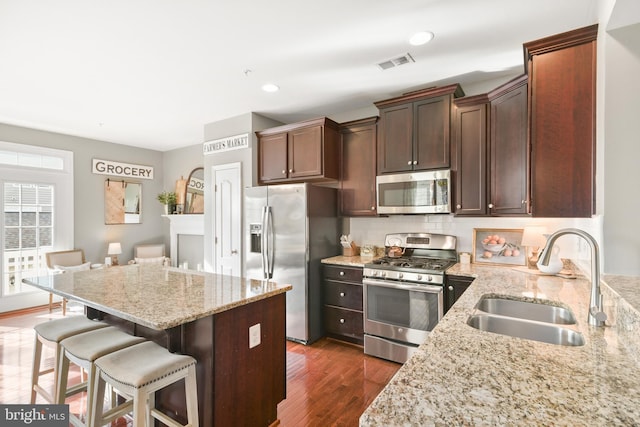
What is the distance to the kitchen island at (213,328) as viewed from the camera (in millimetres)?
1605

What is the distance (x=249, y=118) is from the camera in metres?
4.04

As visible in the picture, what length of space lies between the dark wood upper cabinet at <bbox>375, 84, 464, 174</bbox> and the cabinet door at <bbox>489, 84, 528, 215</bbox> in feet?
1.34

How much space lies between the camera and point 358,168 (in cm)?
361

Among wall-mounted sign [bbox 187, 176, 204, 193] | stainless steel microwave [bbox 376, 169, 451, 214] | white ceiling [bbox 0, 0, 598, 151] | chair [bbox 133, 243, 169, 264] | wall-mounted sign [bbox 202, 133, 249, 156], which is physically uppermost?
white ceiling [bbox 0, 0, 598, 151]

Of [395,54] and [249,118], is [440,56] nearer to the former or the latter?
[395,54]

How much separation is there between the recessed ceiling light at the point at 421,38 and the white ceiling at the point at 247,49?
60 mm

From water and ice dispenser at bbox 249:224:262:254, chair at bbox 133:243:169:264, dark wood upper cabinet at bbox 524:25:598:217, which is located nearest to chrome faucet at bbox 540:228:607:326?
dark wood upper cabinet at bbox 524:25:598:217

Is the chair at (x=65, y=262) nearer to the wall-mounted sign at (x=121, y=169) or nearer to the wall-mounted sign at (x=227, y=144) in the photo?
the wall-mounted sign at (x=121, y=169)

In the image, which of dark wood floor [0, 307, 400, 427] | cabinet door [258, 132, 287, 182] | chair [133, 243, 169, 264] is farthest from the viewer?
chair [133, 243, 169, 264]

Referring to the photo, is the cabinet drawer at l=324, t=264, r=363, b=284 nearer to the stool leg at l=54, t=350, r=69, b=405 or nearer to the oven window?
the oven window

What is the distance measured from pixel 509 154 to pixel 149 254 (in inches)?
232

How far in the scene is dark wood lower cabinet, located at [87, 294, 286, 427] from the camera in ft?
5.34

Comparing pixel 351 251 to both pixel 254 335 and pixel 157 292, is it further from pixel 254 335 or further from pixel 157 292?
pixel 157 292

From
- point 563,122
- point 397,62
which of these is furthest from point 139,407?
point 397,62
